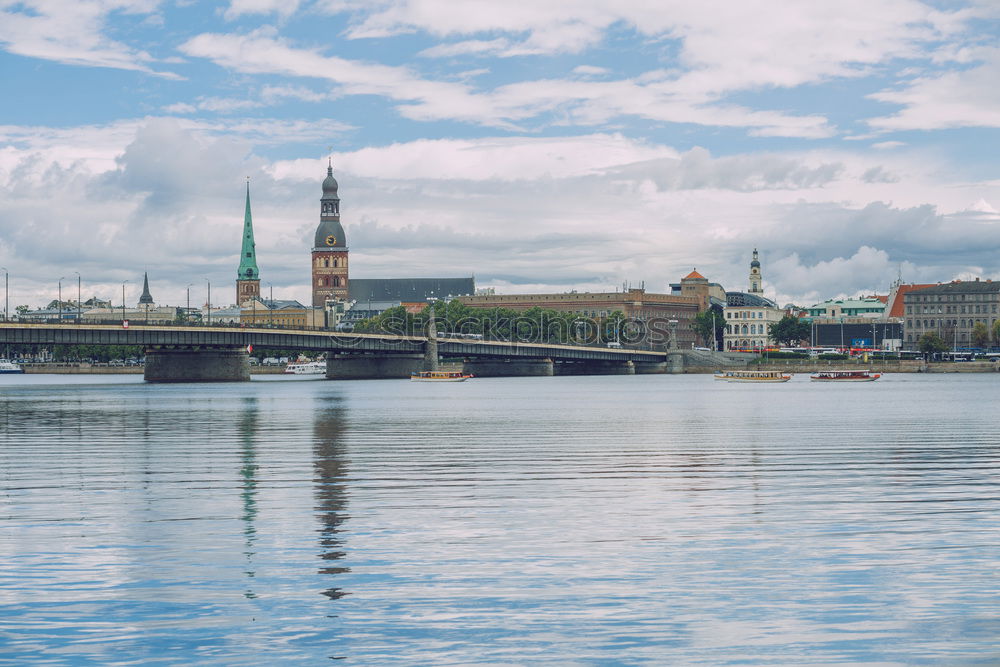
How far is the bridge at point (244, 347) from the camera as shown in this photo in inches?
5108

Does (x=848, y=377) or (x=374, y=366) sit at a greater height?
(x=374, y=366)

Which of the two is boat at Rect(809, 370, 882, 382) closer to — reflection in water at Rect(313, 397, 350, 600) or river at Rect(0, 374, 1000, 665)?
reflection in water at Rect(313, 397, 350, 600)

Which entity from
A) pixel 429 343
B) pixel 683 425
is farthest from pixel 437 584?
pixel 429 343

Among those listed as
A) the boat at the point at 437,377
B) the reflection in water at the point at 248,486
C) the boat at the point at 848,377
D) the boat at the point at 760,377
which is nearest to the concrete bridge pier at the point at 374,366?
the boat at the point at 437,377

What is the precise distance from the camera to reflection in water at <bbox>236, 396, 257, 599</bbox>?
21.2 m

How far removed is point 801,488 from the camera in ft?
103

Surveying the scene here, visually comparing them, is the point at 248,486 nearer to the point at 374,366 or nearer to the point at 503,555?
the point at 503,555

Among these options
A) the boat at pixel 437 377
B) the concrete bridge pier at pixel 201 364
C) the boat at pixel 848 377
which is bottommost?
the boat at pixel 848 377

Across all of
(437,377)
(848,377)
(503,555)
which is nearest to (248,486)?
(503,555)

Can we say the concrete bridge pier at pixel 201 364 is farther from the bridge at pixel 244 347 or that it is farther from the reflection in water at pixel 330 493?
the reflection in water at pixel 330 493

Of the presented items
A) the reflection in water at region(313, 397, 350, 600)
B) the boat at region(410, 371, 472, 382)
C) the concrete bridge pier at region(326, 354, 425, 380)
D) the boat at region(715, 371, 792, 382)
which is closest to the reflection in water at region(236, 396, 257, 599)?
the reflection in water at region(313, 397, 350, 600)

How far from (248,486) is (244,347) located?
418 ft

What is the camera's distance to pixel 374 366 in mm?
185875

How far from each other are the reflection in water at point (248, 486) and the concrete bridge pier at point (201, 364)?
90.0 meters
